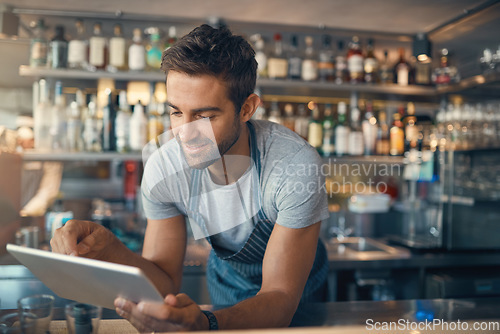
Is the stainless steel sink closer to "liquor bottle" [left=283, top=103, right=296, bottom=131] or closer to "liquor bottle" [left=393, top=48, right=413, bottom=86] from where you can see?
"liquor bottle" [left=283, top=103, right=296, bottom=131]

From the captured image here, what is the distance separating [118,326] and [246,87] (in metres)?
0.63

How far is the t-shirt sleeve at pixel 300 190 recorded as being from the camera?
3.18 ft

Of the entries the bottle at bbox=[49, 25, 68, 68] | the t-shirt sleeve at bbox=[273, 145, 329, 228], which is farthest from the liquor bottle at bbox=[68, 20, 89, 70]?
the t-shirt sleeve at bbox=[273, 145, 329, 228]

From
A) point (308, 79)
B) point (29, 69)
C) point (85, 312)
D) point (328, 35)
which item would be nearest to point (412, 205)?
point (308, 79)

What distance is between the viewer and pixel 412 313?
3.21 ft

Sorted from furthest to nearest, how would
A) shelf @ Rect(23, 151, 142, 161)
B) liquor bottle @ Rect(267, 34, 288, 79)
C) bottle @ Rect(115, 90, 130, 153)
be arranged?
1. liquor bottle @ Rect(267, 34, 288, 79)
2. bottle @ Rect(115, 90, 130, 153)
3. shelf @ Rect(23, 151, 142, 161)

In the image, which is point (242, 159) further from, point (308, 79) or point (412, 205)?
point (412, 205)

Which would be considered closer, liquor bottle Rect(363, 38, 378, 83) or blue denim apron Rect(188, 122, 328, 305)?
blue denim apron Rect(188, 122, 328, 305)

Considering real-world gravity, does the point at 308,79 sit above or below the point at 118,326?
above

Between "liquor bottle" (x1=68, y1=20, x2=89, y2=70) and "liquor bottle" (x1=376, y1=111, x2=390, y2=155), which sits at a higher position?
"liquor bottle" (x1=68, y1=20, x2=89, y2=70)

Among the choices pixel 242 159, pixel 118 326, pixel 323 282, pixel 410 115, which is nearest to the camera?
pixel 118 326

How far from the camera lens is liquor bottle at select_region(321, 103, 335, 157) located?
7.22ft

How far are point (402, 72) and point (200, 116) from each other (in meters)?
1.78

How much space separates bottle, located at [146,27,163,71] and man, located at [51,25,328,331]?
108cm
